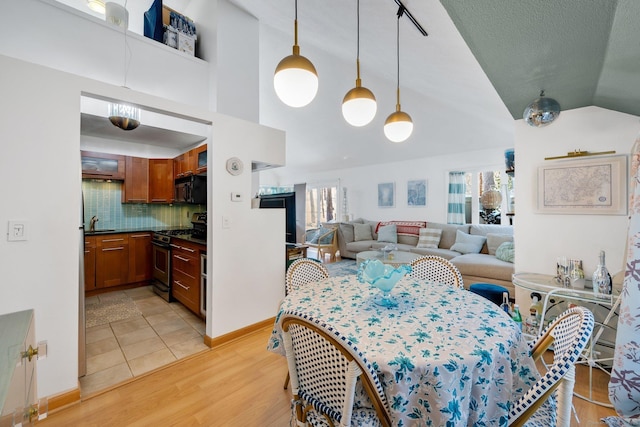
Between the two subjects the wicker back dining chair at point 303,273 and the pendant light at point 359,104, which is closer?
the pendant light at point 359,104

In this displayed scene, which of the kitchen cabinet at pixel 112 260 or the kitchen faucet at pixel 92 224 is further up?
the kitchen faucet at pixel 92 224

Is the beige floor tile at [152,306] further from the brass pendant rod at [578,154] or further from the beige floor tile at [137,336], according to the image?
the brass pendant rod at [578,154]

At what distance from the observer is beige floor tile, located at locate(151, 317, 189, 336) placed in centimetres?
261

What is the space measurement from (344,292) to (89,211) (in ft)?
13.7

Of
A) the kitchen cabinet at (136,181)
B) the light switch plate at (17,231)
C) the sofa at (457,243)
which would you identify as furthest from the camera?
the kitchen cabinet at (136,181)

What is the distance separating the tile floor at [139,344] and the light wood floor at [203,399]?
153 mm

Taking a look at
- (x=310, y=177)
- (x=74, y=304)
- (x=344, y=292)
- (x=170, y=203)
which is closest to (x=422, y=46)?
(x=344, y=292)

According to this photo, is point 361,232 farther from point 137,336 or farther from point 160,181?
point 137,336

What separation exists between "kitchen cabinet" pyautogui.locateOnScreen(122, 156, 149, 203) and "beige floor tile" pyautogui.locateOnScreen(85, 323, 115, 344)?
201cm

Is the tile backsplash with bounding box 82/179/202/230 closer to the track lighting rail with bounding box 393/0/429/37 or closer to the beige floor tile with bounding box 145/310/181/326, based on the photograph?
the beige floor tile with bounding box 145/310/181/326

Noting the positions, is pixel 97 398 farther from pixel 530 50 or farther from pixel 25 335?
pixel 530 50

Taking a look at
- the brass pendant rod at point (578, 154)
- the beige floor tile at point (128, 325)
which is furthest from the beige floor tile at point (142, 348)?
the brass pendant rod at point (578, 154)

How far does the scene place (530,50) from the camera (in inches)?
55.1

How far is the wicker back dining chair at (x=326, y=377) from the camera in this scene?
2.81 ft
